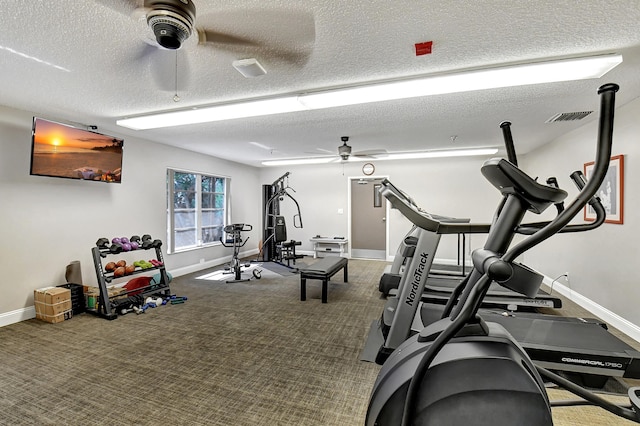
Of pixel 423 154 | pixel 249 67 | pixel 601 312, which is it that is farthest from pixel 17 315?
pixel 601 312

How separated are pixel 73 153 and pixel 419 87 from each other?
4.11 meters

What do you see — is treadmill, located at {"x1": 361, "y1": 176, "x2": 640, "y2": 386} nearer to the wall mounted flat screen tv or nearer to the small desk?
the wall mounted flat screen tv

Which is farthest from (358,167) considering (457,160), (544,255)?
(544,255)

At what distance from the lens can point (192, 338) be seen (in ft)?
9.43

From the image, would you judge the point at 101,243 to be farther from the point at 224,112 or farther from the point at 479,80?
the point at 479,80

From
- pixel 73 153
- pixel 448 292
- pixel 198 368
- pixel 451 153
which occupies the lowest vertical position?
pixel 198 368

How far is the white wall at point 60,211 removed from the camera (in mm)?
3213

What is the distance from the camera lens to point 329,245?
7.38 meters

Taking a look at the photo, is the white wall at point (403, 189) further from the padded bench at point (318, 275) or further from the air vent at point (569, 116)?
the padded bench at point (318, 275)

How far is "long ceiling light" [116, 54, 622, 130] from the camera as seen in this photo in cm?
212

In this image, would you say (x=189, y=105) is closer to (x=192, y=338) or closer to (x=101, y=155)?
(x=101, y=155)

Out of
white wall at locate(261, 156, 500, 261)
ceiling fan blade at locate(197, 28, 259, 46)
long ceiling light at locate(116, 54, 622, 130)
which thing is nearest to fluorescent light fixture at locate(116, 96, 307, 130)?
long ceiling light at locate(116, 54, 622, 130)

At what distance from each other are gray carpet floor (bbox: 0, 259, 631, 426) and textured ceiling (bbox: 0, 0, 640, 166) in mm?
2342

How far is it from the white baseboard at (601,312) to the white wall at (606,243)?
4cm
